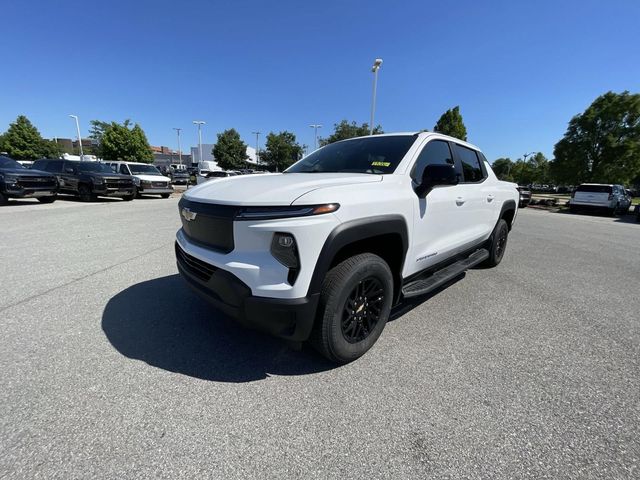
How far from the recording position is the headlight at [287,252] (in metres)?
1.83

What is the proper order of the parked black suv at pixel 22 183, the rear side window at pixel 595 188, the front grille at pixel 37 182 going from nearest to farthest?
1. the parked black suv at pixel 22 183
2. the front grille at pixel 37 182
3. the rear side window at pixel 595 188

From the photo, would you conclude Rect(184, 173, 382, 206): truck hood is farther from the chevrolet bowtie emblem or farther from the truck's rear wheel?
the truck's rear wheel

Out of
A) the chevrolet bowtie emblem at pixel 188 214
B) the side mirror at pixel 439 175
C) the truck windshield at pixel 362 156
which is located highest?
the truck windshield at pixel 362 156

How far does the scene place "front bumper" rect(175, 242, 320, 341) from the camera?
1.86 m

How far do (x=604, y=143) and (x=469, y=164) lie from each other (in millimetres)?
29430

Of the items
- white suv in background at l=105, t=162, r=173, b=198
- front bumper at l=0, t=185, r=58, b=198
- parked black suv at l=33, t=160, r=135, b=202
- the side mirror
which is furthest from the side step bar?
white suv in background at l=105, t=162, r=173, b=198

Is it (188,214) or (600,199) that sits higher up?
(188,214)

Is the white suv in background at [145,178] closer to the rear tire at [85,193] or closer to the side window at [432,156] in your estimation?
the rear tire at [85,193]

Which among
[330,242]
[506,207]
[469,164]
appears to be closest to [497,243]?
[506,207]

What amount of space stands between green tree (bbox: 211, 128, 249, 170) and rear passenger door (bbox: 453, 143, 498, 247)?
4970cm

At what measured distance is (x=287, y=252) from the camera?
184cm

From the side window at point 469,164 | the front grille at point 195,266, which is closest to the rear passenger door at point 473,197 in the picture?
the side window at point 469,164

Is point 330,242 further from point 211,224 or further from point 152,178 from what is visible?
point 152,178

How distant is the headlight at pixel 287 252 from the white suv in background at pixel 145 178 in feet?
51.0
